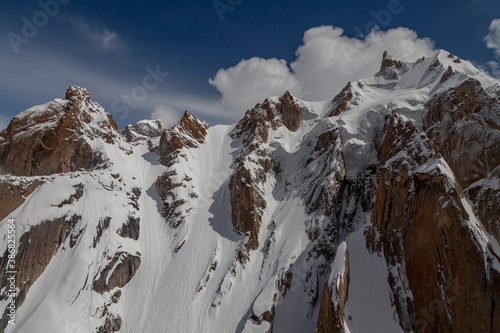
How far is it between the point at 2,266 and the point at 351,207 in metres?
68.8

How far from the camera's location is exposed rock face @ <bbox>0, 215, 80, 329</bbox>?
159 ft

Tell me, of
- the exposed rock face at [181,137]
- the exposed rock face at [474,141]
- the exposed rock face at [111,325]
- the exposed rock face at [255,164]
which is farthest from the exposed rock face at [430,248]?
the exposed rock face at [181,137]

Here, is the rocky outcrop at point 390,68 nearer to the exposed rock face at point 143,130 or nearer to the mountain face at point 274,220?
the mountain face at point 274,220

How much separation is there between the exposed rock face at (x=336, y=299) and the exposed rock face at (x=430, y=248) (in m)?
6.21

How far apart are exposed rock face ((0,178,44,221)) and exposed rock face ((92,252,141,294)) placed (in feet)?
73.6

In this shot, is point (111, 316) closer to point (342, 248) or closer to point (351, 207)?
point (342, 248)

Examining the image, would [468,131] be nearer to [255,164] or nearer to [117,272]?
[255,164]

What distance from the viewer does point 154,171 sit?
81.8 m

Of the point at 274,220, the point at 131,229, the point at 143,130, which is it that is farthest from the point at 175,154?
the point at 143,130

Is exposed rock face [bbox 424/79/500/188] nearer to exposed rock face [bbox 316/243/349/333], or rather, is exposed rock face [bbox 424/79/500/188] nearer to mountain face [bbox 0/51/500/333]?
mountain face [bbox 0/51/500/333]

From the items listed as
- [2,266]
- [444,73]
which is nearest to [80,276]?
[2,266]

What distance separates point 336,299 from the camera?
3425 centimetres

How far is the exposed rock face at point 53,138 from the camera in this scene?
63.1m

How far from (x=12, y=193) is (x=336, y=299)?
64.5 metres
